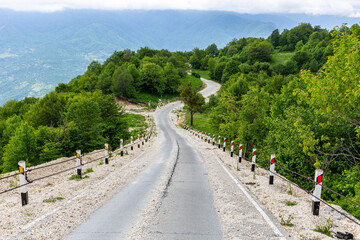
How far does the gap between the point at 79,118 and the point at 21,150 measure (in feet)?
26.5

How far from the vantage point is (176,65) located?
135000 mm

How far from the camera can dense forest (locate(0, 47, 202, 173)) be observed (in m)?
30.2

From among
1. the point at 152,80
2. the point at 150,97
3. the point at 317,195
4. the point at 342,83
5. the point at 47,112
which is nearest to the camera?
the point at 317,195

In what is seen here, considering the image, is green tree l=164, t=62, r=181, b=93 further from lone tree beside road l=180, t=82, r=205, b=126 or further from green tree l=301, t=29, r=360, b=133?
green tree l=301, t=29, r=360, b=133

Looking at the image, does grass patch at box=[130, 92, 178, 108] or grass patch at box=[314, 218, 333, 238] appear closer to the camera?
grass patch at box=[314, 218, 333, 238]

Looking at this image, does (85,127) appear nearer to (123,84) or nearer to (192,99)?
(192,99)

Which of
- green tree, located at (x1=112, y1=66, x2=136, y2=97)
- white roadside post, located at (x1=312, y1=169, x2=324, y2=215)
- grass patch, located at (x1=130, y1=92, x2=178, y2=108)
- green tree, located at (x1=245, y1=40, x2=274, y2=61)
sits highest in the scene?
green tree, located at (x1=245, y1=40, x2=274, y2=61)

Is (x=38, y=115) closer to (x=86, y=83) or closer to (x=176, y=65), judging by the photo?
(x=86, y=83)

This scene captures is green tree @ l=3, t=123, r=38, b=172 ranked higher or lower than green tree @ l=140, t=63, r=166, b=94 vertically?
lower

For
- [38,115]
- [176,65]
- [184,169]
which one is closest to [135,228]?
[184,169]

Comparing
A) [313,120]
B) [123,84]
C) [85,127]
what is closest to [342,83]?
[313,120]

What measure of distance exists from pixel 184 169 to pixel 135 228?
789cm

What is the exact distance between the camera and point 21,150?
3009 cm

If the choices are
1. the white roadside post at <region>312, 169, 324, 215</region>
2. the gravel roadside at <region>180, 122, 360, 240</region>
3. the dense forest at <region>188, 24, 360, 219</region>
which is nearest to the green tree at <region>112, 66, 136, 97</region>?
the dense forest at <region>188, 24, 360, 219</region>
